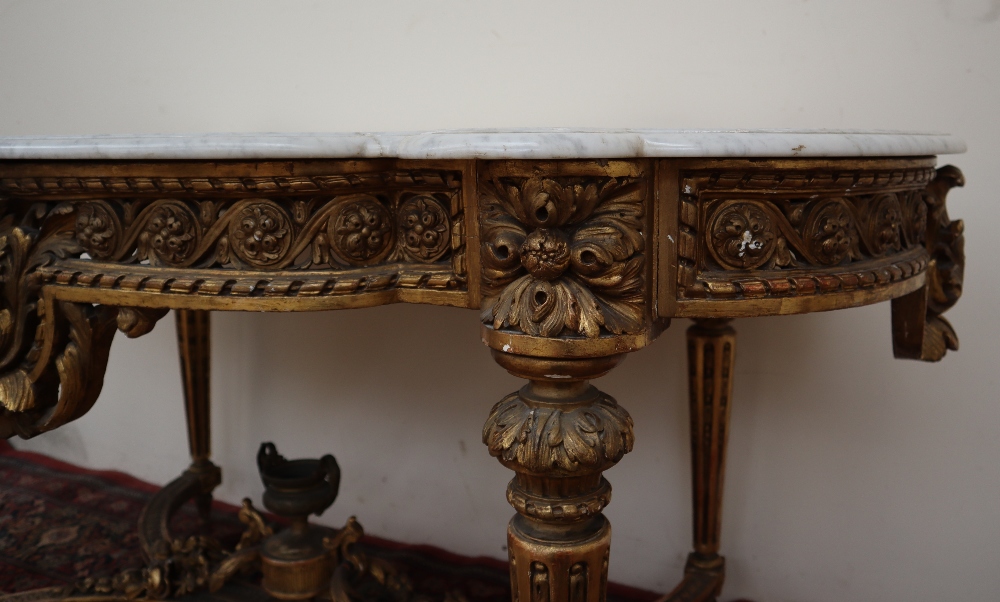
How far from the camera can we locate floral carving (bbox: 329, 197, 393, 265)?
66 cm

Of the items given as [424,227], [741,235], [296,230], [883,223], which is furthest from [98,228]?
[883,223]

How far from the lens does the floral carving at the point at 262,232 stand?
2.16ft

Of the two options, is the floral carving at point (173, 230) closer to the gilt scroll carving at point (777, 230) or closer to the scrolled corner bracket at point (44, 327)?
the scrolled corner bracket at point (44, 327)

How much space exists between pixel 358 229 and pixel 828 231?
1.19ft

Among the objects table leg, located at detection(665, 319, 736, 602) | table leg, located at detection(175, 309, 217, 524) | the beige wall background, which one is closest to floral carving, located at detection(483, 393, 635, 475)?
table leg, located at detection(665, 319, 736, 602)

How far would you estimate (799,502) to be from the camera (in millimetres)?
1187

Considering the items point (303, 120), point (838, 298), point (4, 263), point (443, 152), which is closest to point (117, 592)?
point (4, 263)

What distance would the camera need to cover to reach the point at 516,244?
1.95 ft

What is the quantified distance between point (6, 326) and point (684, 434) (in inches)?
34.9

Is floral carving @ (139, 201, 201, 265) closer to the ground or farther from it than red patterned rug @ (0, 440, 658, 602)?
farther from it

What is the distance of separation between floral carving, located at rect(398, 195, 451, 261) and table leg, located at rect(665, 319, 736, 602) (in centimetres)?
51

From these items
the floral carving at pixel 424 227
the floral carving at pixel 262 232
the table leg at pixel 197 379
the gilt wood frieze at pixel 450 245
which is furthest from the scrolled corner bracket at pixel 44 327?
the table leg at pixel 197 379

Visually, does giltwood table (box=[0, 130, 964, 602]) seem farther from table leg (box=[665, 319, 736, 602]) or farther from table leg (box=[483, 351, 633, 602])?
table leg (box=[665, 319, 736, 602])

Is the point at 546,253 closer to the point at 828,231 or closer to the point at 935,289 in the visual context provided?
the point at 828,231
